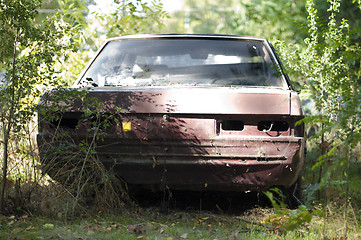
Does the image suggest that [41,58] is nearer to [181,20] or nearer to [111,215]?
[111,215]

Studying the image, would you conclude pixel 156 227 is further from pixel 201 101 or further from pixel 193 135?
pixel 201 101

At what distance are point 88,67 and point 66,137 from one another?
1146 millimetres

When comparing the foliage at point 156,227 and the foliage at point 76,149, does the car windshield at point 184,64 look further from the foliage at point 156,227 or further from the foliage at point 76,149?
the foliage at point 156,227

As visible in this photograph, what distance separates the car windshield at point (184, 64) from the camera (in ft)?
14.5

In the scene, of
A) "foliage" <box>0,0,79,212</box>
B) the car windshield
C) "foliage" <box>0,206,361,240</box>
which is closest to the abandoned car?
"foliage" <box>0,0,79,212</box>

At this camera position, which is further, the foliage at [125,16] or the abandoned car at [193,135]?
the foliage at [125,16]

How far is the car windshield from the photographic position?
4430 mm

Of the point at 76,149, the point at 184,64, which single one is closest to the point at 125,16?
the point at 184,64

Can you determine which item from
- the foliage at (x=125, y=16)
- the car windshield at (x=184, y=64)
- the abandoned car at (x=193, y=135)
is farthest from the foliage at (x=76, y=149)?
the foliage at (x=125, y=16)

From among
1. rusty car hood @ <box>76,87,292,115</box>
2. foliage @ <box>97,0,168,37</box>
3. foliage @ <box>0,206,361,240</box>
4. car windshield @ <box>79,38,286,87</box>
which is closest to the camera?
foliage @ <box>0,206,361,240</box>

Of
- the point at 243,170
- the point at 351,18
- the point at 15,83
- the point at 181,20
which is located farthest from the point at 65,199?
the point at 181,20

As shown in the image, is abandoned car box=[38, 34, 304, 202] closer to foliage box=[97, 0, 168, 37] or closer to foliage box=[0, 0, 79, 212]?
foliage box=[0, 0, 79, 212]

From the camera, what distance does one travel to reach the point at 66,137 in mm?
3875

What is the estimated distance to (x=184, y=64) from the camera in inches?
184
